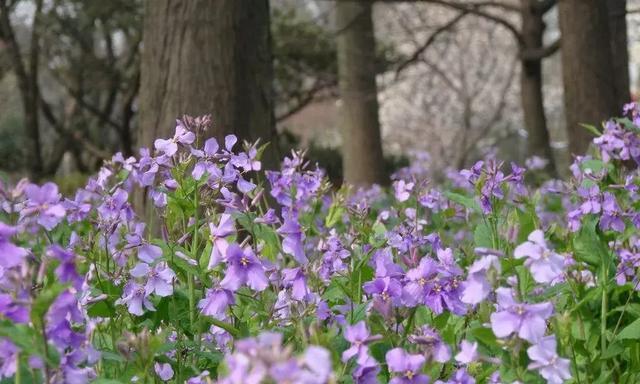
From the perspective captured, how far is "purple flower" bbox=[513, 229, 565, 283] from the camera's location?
136 cm

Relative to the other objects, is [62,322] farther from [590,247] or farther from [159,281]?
[590,247]

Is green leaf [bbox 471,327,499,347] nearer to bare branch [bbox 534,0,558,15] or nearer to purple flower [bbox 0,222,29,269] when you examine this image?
purple flower [bbox 0,222,29,269]

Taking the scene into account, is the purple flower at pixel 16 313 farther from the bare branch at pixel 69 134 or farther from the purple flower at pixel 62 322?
the bare branch at pixel 69 134

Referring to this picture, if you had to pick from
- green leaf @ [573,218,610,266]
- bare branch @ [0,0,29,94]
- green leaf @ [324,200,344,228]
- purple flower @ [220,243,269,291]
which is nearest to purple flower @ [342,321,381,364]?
purple flower @ [220,243,269,291]

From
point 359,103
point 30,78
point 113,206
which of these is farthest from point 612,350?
point 30,78

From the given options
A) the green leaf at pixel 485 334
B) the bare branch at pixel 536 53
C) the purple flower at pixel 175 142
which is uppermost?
the bare branch at pixel 536 53

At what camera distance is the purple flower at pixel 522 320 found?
1301 millimetres

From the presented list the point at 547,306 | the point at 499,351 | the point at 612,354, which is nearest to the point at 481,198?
the point at 612,354

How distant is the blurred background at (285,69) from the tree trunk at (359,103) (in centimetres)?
1

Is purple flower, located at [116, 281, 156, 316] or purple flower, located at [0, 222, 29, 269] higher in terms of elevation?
purple flower, located at [0, 222, 29, 269]

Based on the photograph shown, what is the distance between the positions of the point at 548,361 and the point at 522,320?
87mm

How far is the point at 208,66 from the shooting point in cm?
396

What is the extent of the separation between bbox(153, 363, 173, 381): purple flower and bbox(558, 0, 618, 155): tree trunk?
4.96 meters

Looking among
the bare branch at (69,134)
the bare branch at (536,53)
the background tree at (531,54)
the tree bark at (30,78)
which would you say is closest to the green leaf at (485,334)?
the bare branch at (536,53)
